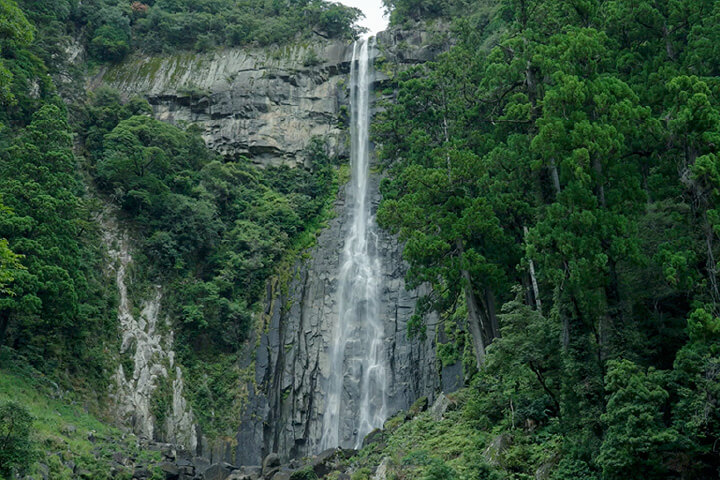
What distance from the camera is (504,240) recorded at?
54.9 ft

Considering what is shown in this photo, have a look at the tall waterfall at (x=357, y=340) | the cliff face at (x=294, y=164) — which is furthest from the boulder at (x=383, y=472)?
the tall waterfall at (x=357, y=340)

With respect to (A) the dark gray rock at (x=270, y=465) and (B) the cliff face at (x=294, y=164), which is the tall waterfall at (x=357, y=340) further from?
(A) the dark gray rock at (x=270, y=465)

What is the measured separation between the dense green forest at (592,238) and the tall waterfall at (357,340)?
7.81m

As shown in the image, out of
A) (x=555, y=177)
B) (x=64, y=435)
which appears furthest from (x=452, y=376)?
(x=64, y=435)

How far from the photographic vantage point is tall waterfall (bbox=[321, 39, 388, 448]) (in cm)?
2489

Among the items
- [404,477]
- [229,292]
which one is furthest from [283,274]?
[404,477]

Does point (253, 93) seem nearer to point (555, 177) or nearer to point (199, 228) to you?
point (199, 228)

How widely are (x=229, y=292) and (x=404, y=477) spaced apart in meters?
17.6

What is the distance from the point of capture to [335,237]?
107ft

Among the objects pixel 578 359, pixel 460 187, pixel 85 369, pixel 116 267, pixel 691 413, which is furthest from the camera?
pixel 116 267

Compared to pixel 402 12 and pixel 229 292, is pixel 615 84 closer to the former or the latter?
pixel 229 292

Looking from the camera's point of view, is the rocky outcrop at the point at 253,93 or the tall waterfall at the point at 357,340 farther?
the rocky outcrop at the point at 253,93

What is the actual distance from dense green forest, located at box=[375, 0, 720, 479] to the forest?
0.16ft

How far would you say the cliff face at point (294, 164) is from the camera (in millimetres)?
25141
